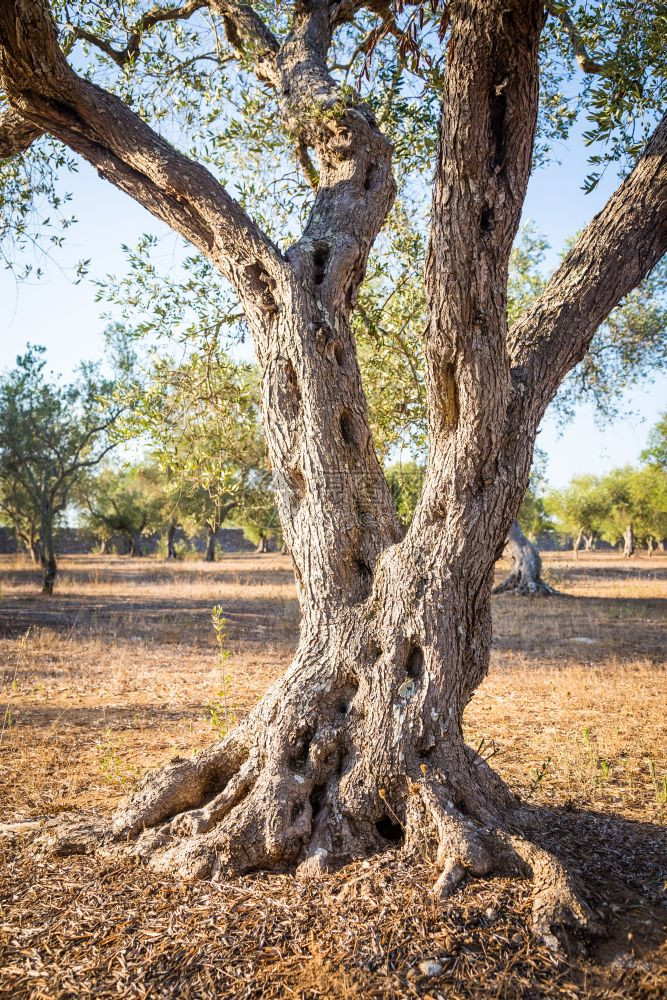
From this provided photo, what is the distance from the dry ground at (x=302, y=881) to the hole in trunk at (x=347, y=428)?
7.67 feet

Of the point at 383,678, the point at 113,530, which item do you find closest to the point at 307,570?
the point at 383,678

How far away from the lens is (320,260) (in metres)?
4.40

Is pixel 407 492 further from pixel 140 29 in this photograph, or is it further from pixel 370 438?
pixel 370 438

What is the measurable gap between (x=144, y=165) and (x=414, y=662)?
3.85 meters

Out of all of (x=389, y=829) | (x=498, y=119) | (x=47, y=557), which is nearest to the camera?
(x=498, y=119)

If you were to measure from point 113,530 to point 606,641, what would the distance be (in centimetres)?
4049

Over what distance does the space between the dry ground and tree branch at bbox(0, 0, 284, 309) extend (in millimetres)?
3607

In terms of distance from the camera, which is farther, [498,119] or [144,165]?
[144,165]

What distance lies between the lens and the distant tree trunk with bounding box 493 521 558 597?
64.0 ft

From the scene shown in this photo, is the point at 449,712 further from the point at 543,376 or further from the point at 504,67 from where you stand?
the point at 504,67

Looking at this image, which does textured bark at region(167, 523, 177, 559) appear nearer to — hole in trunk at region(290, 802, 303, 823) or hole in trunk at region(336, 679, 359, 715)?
hole in trunk at region(336, 679, 359, 715)

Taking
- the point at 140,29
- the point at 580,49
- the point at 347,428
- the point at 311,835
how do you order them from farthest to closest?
1. the point at 140,29
2. the point at 580,49
3. the point at 347,428
4. the point at 311,835

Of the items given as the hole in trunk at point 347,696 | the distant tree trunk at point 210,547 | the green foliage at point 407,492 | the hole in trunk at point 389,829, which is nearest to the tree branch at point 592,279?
the hole in trunk at point 347,696

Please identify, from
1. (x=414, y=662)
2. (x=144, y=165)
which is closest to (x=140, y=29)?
(x=144, y=165)
